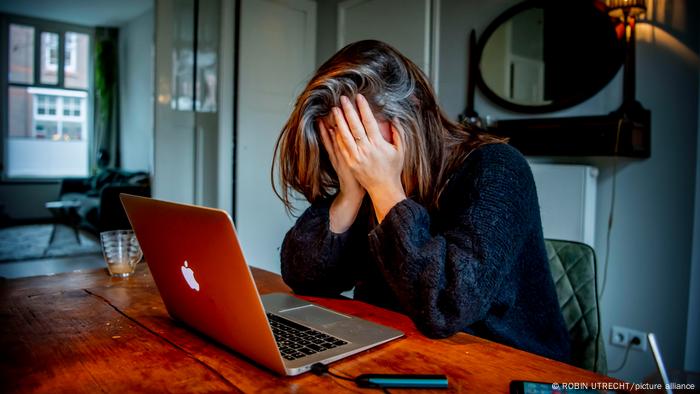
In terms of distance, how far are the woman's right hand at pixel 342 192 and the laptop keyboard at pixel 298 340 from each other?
309 millimetres

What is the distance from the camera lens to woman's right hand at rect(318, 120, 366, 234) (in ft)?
3.47

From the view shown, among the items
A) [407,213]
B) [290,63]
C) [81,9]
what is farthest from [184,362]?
[81,9]

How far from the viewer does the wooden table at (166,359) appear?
2.10ft

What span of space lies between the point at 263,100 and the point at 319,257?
2.58 m

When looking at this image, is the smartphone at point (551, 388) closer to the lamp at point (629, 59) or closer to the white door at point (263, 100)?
the lamp at point (629, 59)

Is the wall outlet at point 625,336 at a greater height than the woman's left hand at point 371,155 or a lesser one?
lesser

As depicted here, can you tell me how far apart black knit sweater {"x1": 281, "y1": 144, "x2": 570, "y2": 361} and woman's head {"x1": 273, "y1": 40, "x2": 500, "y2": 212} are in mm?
64

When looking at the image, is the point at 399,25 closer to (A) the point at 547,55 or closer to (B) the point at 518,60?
(B) the point at 518,60

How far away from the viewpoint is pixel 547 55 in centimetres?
248

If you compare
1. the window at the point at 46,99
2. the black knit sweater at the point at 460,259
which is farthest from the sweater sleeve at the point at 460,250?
the window at the point at 46,99

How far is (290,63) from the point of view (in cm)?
369

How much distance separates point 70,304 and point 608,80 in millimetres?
2224

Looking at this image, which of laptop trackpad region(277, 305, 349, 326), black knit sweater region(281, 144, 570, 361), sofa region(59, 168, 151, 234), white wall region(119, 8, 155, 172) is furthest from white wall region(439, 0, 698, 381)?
white wall region(119, 8, 155, 172)

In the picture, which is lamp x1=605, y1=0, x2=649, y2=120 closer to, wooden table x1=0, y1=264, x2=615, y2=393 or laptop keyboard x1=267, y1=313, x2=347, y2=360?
wooden table x1=0, y1=264, x2=615, y2=393
